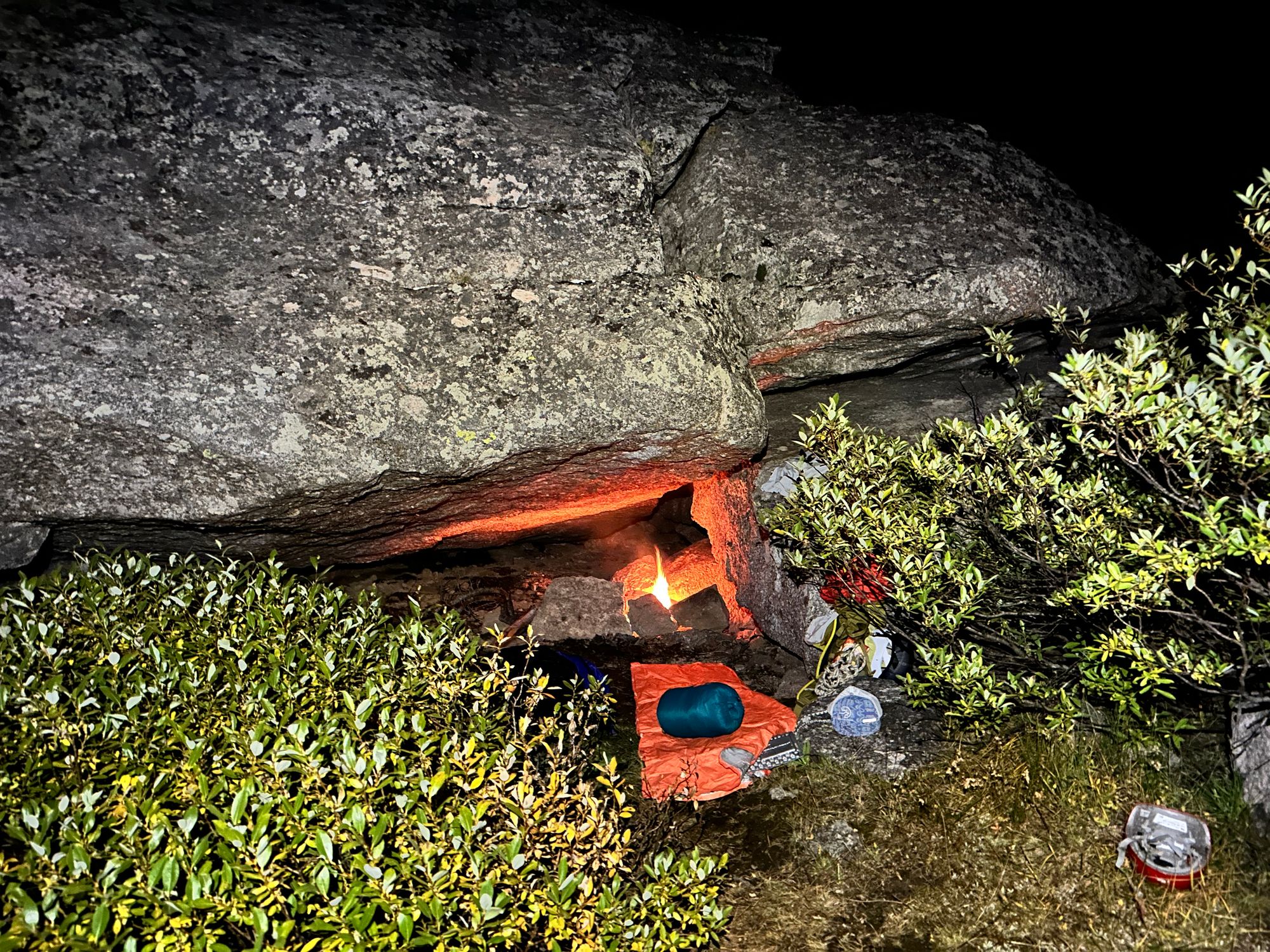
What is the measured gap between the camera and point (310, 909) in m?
2.46

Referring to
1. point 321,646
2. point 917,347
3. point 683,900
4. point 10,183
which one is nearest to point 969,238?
point 917,347

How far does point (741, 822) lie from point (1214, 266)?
3.77 m

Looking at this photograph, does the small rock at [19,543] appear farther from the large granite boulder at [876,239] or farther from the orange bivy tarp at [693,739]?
the large granite boulder at [876,239]

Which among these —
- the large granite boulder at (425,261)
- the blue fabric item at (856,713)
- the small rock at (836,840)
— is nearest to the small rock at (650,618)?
the large granite boulder at (425,261)

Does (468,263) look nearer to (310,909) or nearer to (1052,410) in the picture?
(310,909)

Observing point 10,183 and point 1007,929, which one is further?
point 10,183

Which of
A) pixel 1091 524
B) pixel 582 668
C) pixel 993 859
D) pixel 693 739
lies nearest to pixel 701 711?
pixel 693 739

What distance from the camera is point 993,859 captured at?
3576mm

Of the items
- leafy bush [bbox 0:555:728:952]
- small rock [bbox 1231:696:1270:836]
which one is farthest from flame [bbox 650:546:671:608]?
small rock [bbox 1231:696:1270:836]

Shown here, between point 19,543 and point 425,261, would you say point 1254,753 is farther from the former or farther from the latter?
point 19,543

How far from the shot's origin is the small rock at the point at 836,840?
389cm

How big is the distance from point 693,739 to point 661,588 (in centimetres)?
275

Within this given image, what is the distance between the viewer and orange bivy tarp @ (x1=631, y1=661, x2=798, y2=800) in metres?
4.65

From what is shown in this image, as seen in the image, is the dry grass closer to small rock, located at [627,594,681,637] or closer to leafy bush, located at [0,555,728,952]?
leafy bush, located at [0,555,728,952]
